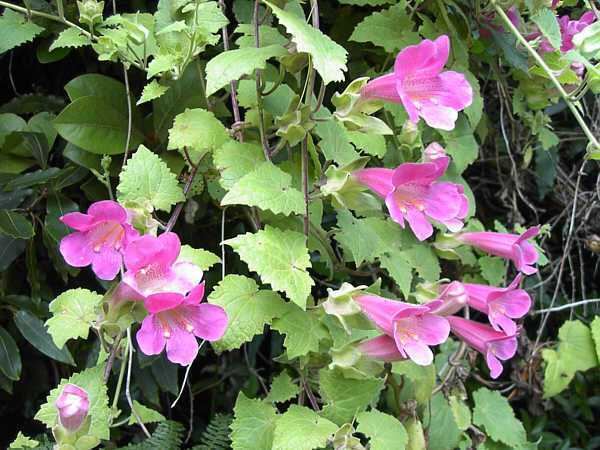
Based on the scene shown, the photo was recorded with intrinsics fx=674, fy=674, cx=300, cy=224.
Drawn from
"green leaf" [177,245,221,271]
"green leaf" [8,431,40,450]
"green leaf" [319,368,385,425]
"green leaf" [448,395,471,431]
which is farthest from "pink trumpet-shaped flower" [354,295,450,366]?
"green leaf" [448,395,471,431]

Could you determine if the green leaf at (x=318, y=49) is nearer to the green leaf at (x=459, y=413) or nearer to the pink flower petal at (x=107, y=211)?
the pink flower petal at (x=107, y=211)

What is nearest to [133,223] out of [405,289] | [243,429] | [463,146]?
[243,429]

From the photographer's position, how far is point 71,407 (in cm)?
71

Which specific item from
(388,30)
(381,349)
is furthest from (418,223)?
(388,30)

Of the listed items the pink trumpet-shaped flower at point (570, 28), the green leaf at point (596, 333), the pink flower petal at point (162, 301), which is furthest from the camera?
the green leaf at point (596, 333)

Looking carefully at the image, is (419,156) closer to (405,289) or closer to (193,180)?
(405,289)

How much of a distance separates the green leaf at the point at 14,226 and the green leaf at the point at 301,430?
1.68 feet

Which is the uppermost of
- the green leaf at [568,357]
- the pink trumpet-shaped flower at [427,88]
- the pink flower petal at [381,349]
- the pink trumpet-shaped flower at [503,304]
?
the pink trumpet-shaped flower at [427,88]

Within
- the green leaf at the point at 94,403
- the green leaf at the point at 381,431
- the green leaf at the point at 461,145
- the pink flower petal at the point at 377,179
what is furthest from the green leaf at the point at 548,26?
the green leaf at the point at 94,403

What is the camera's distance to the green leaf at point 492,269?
149cm

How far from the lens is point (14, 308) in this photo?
1202 millimetres

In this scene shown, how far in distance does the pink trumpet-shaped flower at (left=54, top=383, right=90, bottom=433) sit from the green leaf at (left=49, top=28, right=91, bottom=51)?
532 millimetres

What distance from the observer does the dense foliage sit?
83 cm

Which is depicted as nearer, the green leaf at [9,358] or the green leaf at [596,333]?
the green leaf at [9,358]
